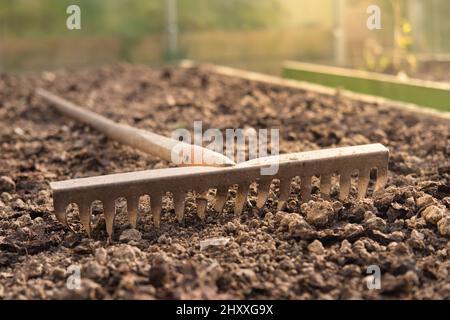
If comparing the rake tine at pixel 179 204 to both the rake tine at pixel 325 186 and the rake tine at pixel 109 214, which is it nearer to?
the rake tine at pixel 109 214

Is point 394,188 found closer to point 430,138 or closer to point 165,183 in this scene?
point 165,183

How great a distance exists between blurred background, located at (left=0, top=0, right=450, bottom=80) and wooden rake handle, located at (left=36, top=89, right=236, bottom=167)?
442 cm

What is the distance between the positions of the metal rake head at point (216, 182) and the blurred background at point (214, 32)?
596 cm

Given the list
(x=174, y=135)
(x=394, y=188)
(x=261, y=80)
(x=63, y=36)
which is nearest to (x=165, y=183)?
(x=394, y=188)

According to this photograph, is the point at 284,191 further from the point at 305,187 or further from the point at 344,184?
the point at 344,184

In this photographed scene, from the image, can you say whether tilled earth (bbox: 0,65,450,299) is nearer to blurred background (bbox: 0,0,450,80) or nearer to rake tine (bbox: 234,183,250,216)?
rake tine (bbox: 234,183,250,216)

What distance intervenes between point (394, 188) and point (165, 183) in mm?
960

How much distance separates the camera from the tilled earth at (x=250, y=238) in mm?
2186

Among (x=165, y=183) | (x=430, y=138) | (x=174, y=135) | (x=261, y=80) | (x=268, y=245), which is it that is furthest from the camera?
(x=261, y=80)

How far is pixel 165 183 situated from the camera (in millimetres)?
2738

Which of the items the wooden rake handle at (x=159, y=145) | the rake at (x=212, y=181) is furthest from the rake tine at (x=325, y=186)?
the wooden rake handle at (x=159, y=145)

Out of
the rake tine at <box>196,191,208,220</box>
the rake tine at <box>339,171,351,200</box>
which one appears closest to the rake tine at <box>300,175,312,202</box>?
the rake tine at <box>339,171,351,200</box>

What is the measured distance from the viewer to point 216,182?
2.80 meters
